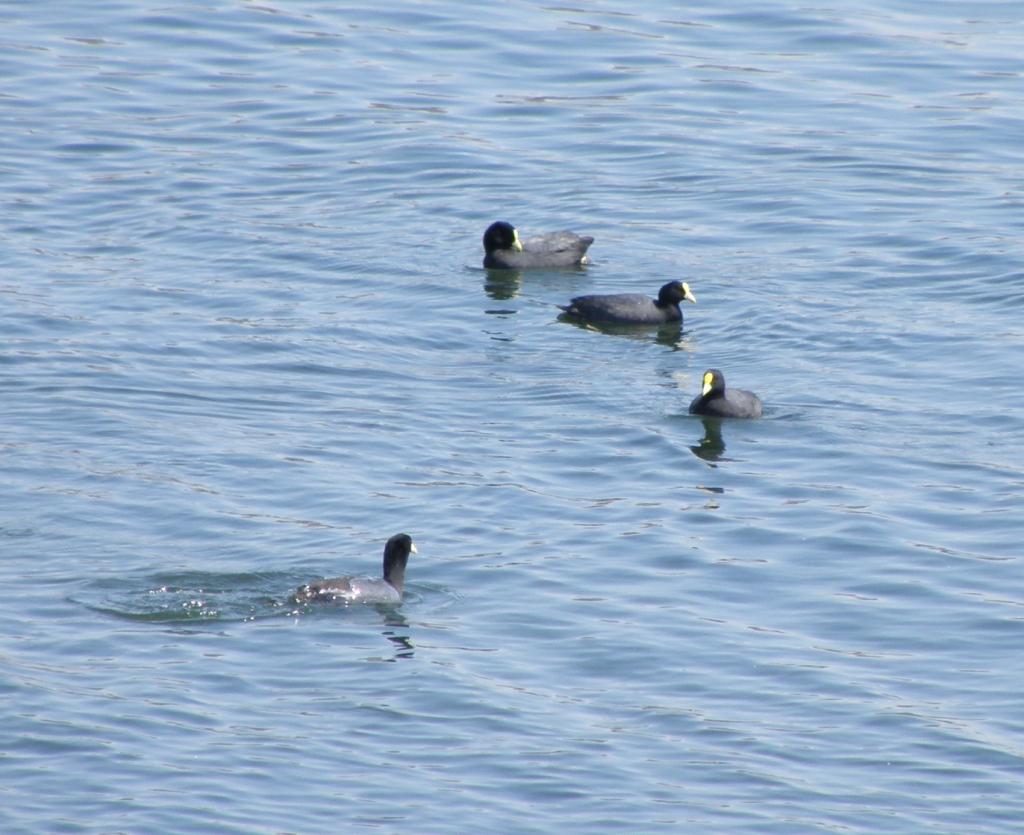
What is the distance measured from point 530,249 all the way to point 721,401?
239 inches

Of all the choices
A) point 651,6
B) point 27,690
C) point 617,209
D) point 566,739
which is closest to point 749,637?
point 566,739

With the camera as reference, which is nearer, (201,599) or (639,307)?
(201,599)

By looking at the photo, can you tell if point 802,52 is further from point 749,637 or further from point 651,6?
point 749,637

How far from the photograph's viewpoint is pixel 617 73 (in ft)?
105

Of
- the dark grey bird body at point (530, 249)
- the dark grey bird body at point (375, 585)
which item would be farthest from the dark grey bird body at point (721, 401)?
the dark grey bird body at point (530, 249)

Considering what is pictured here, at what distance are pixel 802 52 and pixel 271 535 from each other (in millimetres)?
19679

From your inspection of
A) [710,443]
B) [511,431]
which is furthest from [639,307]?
[511,431]

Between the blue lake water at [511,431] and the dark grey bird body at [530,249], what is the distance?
1.28 ft

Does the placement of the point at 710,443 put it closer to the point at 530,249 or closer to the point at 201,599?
the point at 201,599

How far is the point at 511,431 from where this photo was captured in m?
18.7

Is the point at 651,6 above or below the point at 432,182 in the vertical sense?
above

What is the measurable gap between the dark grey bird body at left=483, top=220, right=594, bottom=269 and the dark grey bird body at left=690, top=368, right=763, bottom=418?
18.0 feet

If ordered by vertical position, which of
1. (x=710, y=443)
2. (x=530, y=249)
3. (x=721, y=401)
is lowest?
(x=710, y=443)

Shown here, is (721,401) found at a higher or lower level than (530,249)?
lower
